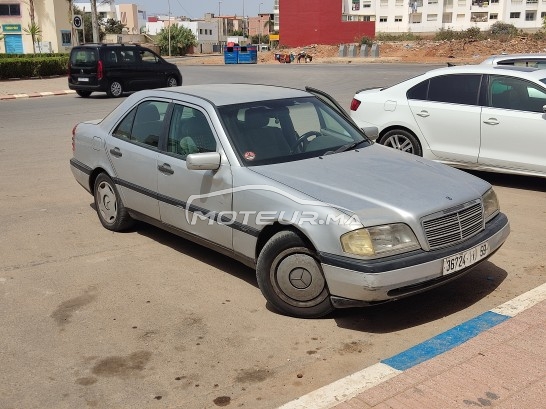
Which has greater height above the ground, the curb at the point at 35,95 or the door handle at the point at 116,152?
the door handle at the point at 116,152

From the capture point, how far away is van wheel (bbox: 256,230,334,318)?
4.52 meters

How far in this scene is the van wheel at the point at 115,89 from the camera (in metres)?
21.9

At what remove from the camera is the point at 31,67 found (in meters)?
31.4

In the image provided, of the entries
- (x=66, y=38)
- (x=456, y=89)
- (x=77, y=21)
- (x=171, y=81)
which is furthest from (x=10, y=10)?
(x=456, y=89)

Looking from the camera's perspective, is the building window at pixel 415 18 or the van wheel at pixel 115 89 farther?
the building window at pixel 415 18

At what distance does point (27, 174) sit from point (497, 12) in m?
100

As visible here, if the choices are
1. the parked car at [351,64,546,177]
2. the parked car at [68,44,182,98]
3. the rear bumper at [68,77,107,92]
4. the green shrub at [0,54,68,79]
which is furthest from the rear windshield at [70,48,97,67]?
the parked car at [351,64,546,177]

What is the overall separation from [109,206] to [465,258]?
148 inches

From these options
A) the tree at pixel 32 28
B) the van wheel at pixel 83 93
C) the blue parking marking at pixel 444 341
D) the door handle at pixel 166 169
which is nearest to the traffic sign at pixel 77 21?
the van wheel at pixel 83 93

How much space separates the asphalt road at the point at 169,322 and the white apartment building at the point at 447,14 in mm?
96219

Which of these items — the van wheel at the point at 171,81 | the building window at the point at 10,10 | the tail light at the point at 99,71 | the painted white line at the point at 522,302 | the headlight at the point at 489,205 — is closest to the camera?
the painted white line at the point at 522,302

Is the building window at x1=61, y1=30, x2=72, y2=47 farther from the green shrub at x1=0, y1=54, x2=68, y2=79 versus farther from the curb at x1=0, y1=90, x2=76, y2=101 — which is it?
the curb at x1=0, y1=90, x2=76, y2=101

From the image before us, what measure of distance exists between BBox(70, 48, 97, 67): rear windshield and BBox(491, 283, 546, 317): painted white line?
19223 mm

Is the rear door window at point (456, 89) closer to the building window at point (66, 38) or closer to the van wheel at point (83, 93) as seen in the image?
the van wheel at point (83, 93)
